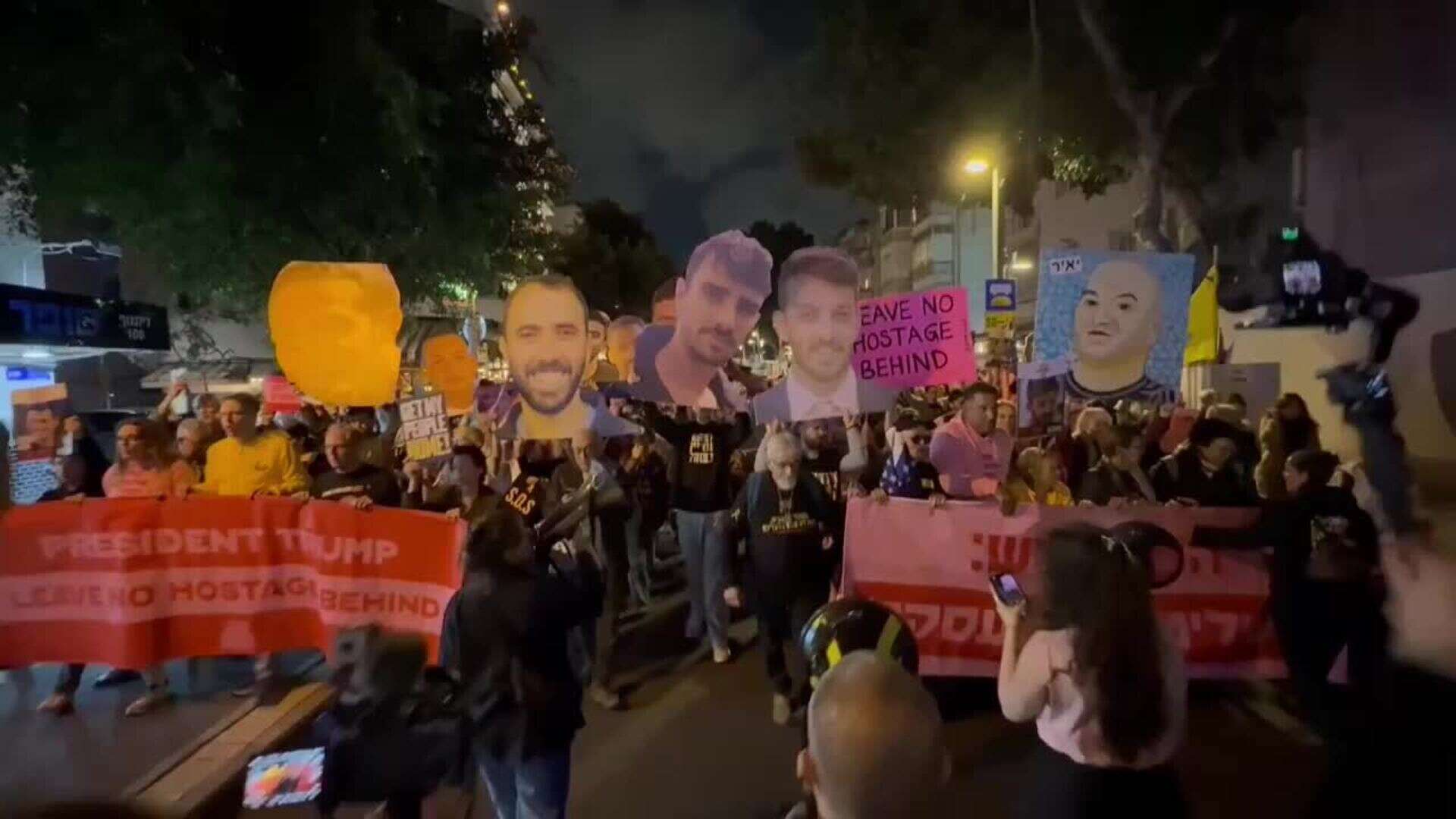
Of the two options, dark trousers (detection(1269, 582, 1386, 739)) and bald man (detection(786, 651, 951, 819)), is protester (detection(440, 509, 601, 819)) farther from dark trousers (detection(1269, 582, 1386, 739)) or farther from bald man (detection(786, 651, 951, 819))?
dark trousers (detection(1269, 582, 1386, 739))

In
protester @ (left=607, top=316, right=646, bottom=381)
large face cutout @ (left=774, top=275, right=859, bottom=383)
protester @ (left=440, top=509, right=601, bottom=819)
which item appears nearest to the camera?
protester @ (left=440, top=509, right=601, bottom=819)

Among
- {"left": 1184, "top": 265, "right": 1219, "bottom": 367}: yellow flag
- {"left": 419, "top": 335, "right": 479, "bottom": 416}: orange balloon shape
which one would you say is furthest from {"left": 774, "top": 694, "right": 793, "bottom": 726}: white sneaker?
{"left": 1184, "top": 265, "right": 1219, "bottom": 367}: yellow flag

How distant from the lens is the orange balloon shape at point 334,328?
783 centimetres

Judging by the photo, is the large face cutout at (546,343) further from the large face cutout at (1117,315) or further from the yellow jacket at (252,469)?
the large face cutout at (1117,315)

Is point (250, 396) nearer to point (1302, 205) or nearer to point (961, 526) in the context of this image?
point (961, 526)

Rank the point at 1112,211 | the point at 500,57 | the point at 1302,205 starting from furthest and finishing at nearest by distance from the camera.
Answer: the point at 1112,211 → the point at 1302,205 → the point at 500,57

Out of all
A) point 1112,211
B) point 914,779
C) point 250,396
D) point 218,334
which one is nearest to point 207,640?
point 250,396

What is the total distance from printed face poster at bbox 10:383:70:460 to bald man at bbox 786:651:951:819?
7.77 metres

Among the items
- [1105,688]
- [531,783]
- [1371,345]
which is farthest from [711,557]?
[1105,688]

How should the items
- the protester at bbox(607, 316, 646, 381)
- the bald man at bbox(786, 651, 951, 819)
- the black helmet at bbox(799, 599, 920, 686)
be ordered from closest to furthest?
the bald man at bbox(786, 651, 951, 819), the black helmet at bbox(799, 599, 920, 686), the protester at bbox(607, 316, 646, 381)

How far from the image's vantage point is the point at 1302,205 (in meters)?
20.8

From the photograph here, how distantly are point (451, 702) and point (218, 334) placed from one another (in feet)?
71.5

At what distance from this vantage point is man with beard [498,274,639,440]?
7195 mm

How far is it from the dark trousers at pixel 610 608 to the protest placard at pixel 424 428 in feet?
4.84
